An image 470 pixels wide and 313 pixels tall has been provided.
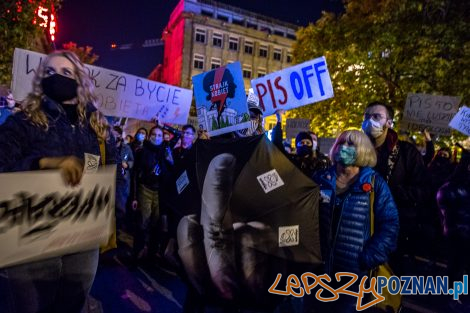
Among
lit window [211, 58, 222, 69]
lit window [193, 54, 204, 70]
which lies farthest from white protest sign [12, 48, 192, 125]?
lit window [211, 58, 222, 69]

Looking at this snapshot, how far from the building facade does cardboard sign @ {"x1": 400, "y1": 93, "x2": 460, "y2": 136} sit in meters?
41.0

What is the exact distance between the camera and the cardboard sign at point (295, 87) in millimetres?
5258

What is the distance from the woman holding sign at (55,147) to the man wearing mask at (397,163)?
257 cm

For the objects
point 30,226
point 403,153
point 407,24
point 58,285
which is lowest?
point 58,285

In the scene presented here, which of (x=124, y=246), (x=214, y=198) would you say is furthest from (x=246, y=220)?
(x=124, y=246)

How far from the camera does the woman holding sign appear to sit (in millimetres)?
2076

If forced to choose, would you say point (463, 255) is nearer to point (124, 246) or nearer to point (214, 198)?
point (214, 198)

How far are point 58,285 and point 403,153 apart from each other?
3158 millimetres

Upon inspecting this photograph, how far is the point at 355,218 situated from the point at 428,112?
21.7 feet

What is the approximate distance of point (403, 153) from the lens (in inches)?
148

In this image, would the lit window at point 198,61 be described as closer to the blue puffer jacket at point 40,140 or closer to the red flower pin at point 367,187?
the red flower pin at point 367,187

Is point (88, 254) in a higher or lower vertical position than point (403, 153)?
lower

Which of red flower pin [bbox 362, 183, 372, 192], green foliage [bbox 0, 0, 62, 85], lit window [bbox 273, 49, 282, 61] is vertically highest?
lit window [bbox 273, 49, 282, 61]

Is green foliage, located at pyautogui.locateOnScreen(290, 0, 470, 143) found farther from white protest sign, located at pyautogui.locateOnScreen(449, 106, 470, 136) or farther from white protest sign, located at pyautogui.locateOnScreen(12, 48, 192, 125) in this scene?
white protest sign, located at pyautogui.locateOnScreen(12, 48, 192, 125)
